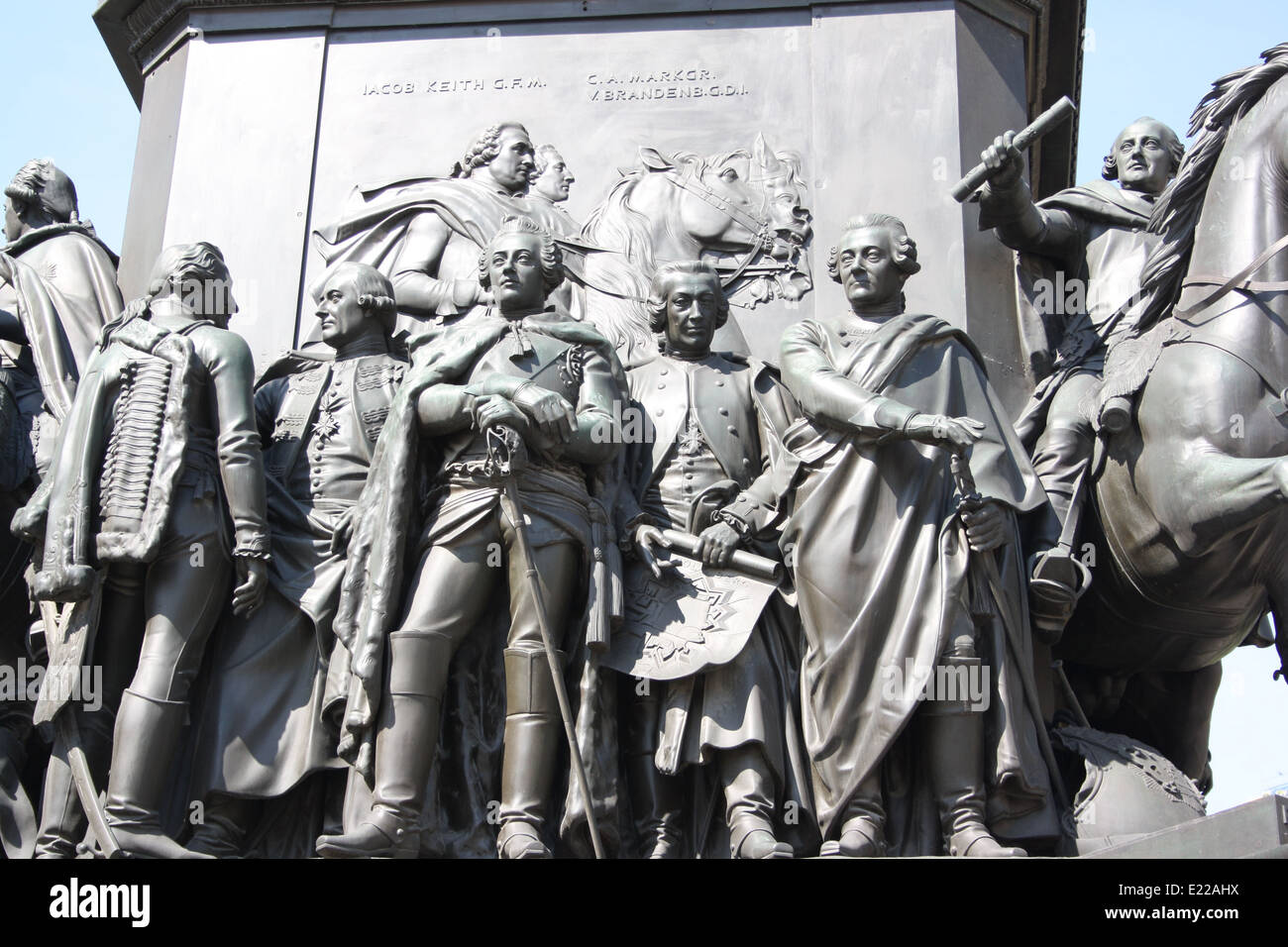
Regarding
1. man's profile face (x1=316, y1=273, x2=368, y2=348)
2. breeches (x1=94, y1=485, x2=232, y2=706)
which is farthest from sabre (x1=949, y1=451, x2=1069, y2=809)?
breeches (x1=94, y1=485, x2=232, y2=706)

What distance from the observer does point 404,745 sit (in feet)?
32.6

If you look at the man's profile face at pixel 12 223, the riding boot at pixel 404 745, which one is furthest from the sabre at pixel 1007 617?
the man's profile face at pixel 12 223

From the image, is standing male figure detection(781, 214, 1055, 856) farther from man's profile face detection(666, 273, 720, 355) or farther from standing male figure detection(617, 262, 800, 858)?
man's profile face detection(666, 273, 720, 355)

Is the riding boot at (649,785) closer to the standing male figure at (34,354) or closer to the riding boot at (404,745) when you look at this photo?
the riding boot at (404,745)

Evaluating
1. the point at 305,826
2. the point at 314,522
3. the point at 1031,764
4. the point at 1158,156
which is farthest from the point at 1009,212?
the point at 305,826

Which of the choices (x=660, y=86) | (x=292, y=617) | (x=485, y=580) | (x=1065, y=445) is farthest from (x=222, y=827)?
(x=660, y=86)

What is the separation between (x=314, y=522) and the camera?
11.0 meters

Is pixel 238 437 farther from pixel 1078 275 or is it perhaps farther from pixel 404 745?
pixel 1078 275

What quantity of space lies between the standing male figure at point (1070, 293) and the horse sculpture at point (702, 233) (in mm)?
1217

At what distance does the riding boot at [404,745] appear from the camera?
9695mm

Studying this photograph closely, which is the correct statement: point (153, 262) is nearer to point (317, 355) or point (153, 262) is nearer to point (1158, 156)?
point (317, 355)

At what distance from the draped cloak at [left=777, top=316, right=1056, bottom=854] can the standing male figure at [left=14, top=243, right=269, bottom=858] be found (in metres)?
2.92

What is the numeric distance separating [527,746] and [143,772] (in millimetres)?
1959

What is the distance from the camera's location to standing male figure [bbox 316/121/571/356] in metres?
12.1
